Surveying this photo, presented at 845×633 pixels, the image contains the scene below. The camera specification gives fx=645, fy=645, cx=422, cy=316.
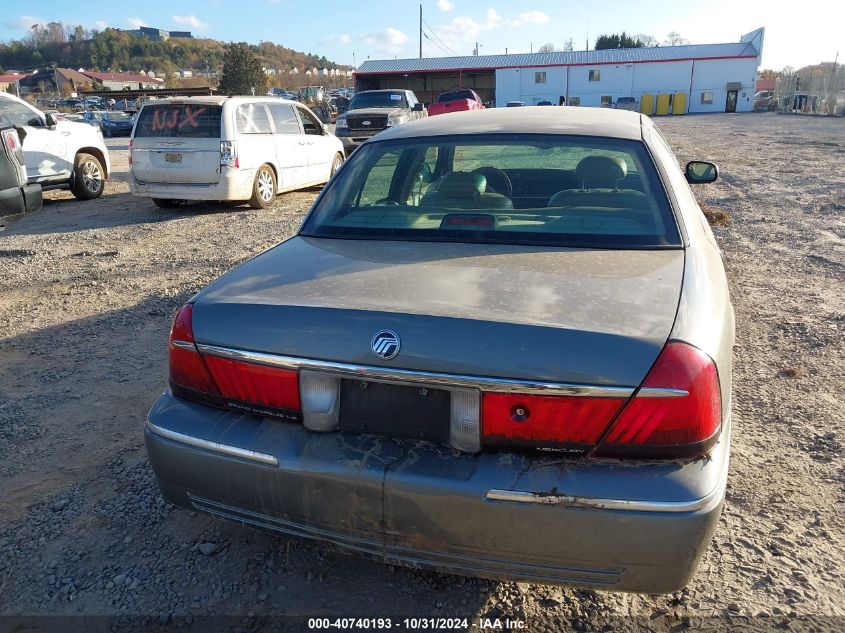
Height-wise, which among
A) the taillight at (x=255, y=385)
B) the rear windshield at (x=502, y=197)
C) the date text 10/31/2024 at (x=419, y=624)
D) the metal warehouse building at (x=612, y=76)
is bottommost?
the date text 10/31/2024 at (x=419, y=624)

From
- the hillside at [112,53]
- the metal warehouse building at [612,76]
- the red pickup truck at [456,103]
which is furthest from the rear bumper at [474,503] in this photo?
the hillside at [112,53]

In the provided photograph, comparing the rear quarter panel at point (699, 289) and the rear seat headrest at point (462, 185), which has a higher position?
the rear seat headrest at point (462, 185)

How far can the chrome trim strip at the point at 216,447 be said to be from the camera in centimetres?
203

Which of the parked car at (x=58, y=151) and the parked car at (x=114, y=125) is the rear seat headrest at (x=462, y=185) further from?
the parked car at (x=114, y=125)

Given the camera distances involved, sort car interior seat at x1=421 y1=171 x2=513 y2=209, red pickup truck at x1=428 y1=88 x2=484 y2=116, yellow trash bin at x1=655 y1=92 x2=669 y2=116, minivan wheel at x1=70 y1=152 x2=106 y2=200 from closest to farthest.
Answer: car interior seat at x1=421 y1=171 x2=513 y2=209 < minivan wheel at x1=70 y1=152 x2=106 y2=200 < red pickup truck at x1=428 y1=88 x2=484 y2=116 < yellow trash bin at x1=655 y1=92 x2=669 y2=116

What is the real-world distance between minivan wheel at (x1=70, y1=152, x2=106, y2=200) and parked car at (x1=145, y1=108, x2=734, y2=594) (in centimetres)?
1028

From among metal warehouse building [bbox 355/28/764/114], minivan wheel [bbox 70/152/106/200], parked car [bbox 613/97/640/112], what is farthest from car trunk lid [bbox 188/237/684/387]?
metal warehouse building [bbox 355/28/764/114]

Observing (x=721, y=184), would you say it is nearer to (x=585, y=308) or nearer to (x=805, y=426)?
(x=805, y=426)

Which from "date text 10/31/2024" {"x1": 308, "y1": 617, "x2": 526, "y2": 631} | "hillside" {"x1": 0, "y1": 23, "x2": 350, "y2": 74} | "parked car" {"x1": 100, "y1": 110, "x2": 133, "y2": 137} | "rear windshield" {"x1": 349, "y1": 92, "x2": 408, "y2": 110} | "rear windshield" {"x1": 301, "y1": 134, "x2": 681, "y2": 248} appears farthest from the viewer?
"hillside" {"x1": 0, "y1": 23, "x2": 350, "y2": 74}

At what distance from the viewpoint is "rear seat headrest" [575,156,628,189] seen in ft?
10.1

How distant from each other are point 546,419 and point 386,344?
512 millimetres

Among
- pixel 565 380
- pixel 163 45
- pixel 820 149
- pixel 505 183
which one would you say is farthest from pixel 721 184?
pixel 163 45

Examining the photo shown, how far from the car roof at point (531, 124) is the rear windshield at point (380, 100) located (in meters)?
16.5

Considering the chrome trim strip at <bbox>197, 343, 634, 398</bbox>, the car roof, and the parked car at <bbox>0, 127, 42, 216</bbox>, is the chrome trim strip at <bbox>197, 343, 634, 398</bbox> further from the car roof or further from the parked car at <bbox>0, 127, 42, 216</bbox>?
the parked car at <bbox>0, 127, 42, 216</bbox>
